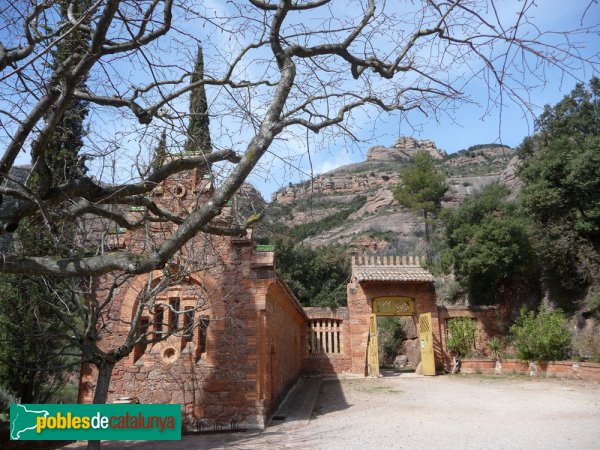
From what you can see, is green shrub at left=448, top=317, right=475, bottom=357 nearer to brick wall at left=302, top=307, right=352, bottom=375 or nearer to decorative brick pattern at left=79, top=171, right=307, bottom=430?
brick wall at left=302, top=307, right=352, bottom=375

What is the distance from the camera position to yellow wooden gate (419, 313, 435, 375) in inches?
787

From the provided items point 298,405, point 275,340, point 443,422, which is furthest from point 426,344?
point 443,422

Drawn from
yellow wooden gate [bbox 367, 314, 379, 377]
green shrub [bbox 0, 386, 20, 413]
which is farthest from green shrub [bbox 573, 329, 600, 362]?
green shrub [bbox 0, 386, 20, 413]

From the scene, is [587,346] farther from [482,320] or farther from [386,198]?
[386,198]

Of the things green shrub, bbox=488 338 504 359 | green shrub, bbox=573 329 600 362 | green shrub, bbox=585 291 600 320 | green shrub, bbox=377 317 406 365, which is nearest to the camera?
green shrub, bbox=573 329 600 362

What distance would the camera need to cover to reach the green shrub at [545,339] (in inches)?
627

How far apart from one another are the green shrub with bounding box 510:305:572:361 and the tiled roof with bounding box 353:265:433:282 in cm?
516

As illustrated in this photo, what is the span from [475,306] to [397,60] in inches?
755

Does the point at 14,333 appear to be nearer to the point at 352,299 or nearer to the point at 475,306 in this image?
the point at 352,299

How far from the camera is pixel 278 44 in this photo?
220 inches

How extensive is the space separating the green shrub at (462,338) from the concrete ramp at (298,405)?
693 centimetres

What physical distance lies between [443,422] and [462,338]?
1230 centimetres

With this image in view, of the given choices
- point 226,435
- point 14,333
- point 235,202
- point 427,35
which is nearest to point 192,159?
point 235,202

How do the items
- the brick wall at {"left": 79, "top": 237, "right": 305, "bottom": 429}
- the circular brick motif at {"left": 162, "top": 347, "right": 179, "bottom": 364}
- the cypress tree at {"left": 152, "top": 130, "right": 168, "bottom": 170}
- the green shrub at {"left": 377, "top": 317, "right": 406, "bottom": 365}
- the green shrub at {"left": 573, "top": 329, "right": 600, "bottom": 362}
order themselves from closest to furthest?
the cypress tree at {"left": 152, "top": 130, "right": 168, "bottom": 170} → the brick wall at {"left": 79, "top": 237, "right": 305, "bottom": 429} → the circular brick motif at {"left": 162, "top": 347, "right": 179, "bottom": 364} → the green shrub at {"left": 573, "top": 329, "right": 600, "bottom": 362} → the green shrub at {"left": 377, "top": 317, "right": 406, "bottom": 365}
